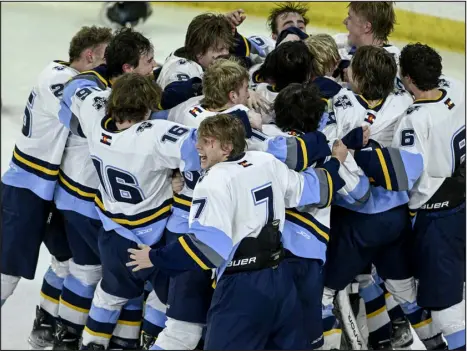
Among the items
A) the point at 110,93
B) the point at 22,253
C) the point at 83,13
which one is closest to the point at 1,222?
the point at 22,253

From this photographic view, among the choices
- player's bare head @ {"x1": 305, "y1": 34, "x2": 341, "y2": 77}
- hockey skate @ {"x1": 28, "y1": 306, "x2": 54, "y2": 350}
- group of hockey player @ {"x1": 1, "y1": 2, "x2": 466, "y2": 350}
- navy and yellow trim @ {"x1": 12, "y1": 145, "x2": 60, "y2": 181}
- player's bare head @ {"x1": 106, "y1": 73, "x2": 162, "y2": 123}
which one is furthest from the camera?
hockey skate @ {"x1": 28, "y1": 306, "x2": 54, "y2": 350}

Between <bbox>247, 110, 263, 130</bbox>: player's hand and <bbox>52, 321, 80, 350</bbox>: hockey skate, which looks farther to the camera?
<bbox>52, 321, 80, 350</bbox>: hockey skate

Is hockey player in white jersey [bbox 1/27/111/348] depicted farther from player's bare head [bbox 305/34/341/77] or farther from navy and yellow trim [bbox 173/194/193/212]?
player's bare head [bbox 305/34/341/77]

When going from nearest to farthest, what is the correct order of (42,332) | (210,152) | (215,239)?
(215,239) → (210,152) → (42,332)

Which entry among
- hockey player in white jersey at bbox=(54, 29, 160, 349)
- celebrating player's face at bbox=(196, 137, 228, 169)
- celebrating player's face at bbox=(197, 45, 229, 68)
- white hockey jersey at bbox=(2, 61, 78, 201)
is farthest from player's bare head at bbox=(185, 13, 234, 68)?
celebrating player's face at bbox=(196, 137, 228, 169)

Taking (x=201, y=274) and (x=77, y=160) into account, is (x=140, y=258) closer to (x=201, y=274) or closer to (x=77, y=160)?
(x=201, y=274)

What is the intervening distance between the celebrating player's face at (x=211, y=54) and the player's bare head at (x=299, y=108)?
0.46 metres

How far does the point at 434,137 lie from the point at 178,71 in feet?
2.87

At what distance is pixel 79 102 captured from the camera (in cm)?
343

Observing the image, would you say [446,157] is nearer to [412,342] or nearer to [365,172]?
[365,172]

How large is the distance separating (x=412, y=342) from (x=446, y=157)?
0.80 m

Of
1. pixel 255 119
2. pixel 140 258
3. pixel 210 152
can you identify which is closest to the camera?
pixel 210 152

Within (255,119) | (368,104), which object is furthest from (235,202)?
(368,104)

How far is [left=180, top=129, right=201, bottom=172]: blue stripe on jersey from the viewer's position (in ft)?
10.2
